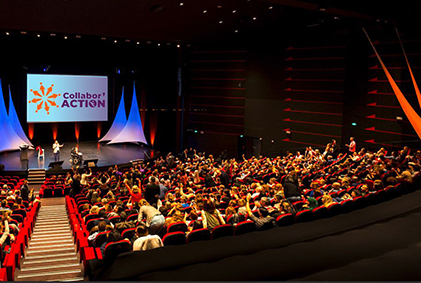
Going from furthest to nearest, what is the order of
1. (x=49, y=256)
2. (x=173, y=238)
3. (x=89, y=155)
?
(x=89, y=155), (x=49, y=256), (x=173, y=238)

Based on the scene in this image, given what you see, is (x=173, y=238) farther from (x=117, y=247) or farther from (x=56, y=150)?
(x=56, y=150)

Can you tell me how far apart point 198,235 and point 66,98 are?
760 inches

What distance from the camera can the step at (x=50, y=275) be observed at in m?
4.58

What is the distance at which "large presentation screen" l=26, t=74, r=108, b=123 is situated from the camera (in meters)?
21.0

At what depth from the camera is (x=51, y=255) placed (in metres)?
5.85

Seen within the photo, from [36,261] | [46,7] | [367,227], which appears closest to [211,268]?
[367,227]

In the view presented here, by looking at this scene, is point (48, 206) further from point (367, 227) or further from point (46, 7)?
point (367, 227)

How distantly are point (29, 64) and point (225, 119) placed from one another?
10746mm

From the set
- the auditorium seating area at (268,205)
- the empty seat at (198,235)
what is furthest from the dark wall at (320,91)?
the empty seat at (198,235)

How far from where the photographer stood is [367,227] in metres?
4.02

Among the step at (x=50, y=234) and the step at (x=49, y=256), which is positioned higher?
the step at (x=49, y=256)

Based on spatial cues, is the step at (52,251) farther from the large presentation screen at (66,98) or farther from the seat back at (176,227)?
the large presentation screen at (66,98)

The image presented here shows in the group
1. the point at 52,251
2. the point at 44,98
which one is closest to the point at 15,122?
the point at 44,98

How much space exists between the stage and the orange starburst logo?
2337 mm
